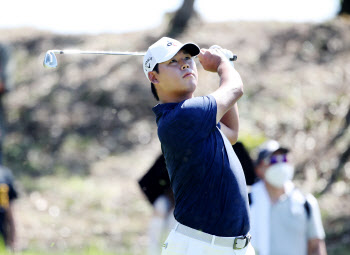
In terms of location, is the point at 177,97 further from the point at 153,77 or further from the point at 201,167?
the point at 201,167

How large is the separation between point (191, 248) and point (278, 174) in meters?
2.61

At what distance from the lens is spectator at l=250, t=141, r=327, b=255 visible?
5.09 metres

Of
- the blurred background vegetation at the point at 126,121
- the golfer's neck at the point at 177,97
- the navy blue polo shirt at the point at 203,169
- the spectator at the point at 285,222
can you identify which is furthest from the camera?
the blurred background vegetation at the point at 126,121

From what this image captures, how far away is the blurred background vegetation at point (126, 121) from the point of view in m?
10.0

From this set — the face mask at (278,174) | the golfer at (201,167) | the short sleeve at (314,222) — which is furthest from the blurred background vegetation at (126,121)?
the golfer at (201,167)

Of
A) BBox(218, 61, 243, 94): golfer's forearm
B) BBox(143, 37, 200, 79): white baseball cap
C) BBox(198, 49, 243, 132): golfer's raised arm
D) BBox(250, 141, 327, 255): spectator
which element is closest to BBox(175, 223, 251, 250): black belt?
BBox(198, 49, 243, 132): golfer's raised arm

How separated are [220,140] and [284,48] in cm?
1254

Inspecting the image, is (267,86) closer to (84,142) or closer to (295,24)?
(295,24)

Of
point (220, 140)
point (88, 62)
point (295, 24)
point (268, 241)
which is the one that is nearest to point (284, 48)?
point (295, 24)

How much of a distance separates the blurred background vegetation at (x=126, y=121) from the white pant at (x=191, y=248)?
5.13 m

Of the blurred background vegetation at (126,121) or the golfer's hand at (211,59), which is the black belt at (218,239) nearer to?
the golfer's hand at (211,59)

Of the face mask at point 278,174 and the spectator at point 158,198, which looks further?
the face mask at point 278,174

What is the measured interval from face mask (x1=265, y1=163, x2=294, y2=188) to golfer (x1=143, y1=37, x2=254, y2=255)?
2327 mm

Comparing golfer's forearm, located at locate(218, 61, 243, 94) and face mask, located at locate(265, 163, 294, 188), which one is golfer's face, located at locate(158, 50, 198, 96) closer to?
golfer's forearm, located at locate(218, 61, 243, 94)
